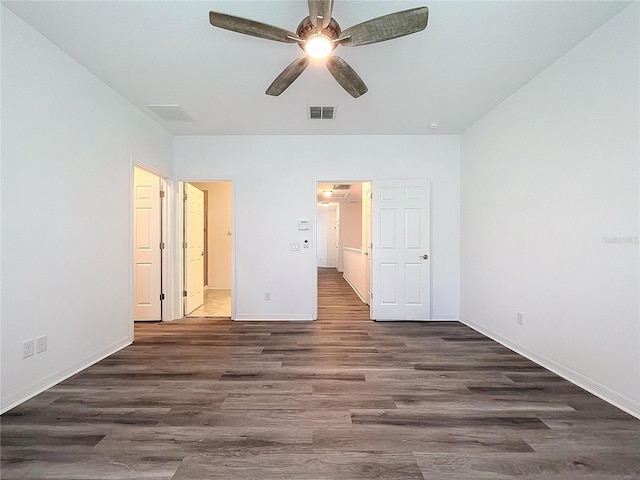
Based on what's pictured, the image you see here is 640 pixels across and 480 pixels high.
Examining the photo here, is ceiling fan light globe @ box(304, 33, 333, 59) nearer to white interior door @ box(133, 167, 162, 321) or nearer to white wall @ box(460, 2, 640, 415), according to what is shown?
white wall @ box(460, 2, 640, 415)

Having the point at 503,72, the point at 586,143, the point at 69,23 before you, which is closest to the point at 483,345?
the point at 586,143

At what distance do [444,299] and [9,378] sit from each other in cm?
467

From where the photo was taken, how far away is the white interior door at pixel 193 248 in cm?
468

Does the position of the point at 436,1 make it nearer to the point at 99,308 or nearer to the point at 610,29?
the point at 610,29

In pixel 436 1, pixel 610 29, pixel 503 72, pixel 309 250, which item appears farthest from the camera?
pixel 309 250

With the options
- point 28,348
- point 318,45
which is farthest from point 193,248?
point 318,45

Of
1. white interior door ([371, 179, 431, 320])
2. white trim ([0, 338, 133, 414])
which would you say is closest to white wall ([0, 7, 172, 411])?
white trim ([0, 338, 133, 414])

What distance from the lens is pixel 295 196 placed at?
4477 mm

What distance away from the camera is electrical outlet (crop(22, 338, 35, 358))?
2.15 metres

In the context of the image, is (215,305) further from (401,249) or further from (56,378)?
(401,249)

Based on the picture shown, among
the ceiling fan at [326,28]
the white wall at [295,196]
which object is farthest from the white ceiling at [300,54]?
the white wall at [295,196]

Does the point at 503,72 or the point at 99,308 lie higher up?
the point at 503,72

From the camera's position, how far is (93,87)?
2877mm

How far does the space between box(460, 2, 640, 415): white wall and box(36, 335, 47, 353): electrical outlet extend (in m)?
4.21
